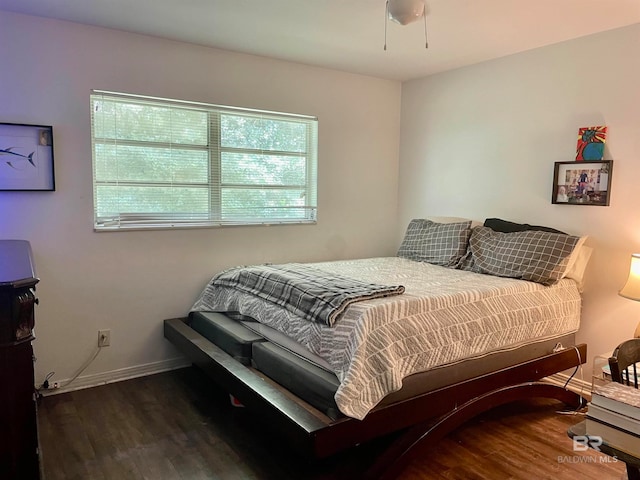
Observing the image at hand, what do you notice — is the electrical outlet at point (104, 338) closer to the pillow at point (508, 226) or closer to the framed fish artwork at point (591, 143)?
the pillow at point (508, 226)

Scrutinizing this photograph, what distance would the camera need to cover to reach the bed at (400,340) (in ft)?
6.67

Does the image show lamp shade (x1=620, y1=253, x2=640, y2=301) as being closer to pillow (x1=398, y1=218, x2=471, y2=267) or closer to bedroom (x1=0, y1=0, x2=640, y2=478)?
bedroom (x1=0, y1=0, x2=640, y2=478)

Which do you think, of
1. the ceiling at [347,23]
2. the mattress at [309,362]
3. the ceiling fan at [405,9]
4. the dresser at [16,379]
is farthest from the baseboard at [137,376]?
the ceiling fan at [405,9]

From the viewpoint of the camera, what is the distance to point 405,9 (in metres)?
2.34

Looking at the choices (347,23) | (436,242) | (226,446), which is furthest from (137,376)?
(347,23)

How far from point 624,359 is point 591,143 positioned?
1.91 m

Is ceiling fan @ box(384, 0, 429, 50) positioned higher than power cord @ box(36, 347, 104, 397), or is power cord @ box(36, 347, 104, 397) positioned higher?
ceiling fan @ box(384, 0, 429, 50)

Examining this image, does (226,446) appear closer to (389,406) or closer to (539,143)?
(389,406)

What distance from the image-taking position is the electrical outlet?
309 cm

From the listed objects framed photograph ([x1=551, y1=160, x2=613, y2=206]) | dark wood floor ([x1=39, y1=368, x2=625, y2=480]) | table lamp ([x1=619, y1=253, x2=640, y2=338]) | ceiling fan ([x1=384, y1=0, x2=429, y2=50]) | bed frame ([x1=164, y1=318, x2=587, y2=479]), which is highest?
ceiling fan ([x1=384, y1=0, x2=429, y2=50])

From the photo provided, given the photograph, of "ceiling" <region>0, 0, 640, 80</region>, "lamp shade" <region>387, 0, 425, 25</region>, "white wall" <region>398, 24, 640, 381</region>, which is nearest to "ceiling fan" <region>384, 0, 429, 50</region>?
"lamp shade" <region>387, 0, 425, 25</region>

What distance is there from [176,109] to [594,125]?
2815mm

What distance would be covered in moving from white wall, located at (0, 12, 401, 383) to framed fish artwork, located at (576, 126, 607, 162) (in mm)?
1842

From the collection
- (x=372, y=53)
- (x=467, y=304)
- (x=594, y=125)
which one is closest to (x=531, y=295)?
(x=467, y=304)
